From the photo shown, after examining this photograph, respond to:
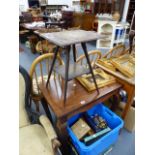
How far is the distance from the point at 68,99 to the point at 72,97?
0.04 metres

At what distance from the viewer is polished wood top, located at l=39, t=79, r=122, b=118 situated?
3.29 ft

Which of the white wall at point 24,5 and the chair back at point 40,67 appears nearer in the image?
the chair back at point 40,67

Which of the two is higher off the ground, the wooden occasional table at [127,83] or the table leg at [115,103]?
the wooden occasional table at [127,83]

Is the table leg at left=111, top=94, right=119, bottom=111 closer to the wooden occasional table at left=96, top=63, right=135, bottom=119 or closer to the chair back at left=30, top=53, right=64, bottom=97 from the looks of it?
the wooden occasional table at left=96, top=63, right=135, bottom=119

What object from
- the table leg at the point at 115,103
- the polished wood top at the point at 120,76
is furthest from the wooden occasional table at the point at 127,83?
the table leg at the point at 115,103

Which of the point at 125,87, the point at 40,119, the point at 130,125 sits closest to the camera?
the point at 40,119

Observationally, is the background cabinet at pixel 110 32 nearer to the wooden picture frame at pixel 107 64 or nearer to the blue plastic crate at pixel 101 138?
the wooden picture frame at pixel 107 64

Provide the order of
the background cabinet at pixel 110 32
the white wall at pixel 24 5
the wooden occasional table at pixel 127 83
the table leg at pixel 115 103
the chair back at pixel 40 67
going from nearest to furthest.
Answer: the wooden occasional table at pixel 127 83 → the chair back at pixel 40 67 → the table leg at pixel 115 103 → the background cabinet at pixel 110 32 → the white wall at pixel 24 5

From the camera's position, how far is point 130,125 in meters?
1.56

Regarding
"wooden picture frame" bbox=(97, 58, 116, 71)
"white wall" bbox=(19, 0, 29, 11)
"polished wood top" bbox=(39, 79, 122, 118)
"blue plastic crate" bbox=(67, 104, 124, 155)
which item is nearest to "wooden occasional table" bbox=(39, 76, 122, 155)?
"polished wood top" bbox=(39, 79, 122, 118)

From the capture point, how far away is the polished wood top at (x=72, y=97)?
1.00 m
